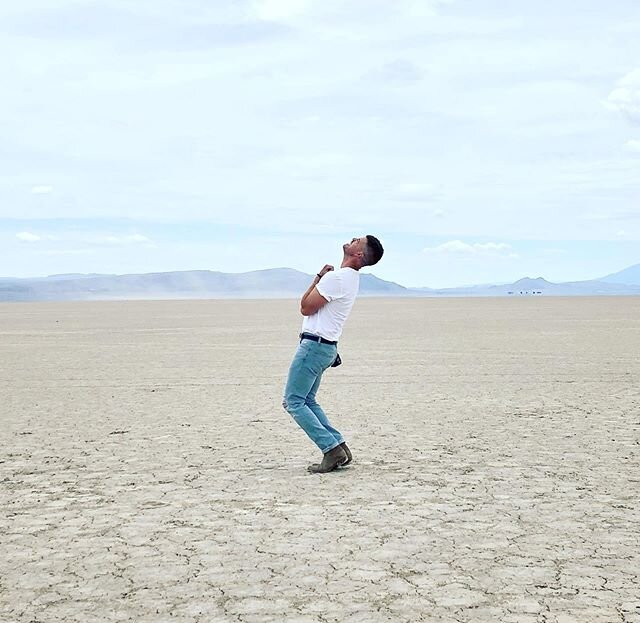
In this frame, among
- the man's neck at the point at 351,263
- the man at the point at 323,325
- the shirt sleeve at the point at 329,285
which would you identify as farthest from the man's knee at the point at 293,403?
the man's neck at the point at 351,263

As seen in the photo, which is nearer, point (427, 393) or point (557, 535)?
point (557, 535)

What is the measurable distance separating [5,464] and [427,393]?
286 inches

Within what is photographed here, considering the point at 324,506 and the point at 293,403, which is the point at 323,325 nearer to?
the point at 293,403

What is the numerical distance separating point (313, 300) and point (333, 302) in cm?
21

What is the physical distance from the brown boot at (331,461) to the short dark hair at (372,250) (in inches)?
64.4

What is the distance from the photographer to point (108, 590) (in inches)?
200

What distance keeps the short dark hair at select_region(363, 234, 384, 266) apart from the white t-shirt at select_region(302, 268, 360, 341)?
15 cm

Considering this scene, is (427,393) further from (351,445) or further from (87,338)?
(87,338)

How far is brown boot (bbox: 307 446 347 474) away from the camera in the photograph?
8055 mm

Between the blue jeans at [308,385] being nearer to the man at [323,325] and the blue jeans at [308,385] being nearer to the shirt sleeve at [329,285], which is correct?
the man at [323,325]

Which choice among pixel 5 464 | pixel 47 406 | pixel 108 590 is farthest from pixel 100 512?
pixel 47 406

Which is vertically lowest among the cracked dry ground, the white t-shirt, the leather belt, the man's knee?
the cracked dry ground

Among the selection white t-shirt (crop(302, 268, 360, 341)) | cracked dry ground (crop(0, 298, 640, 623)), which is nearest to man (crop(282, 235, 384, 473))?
white t-shirt (crop(302, 268, 360, 341))

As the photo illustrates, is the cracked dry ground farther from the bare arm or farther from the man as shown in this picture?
the bare arm
